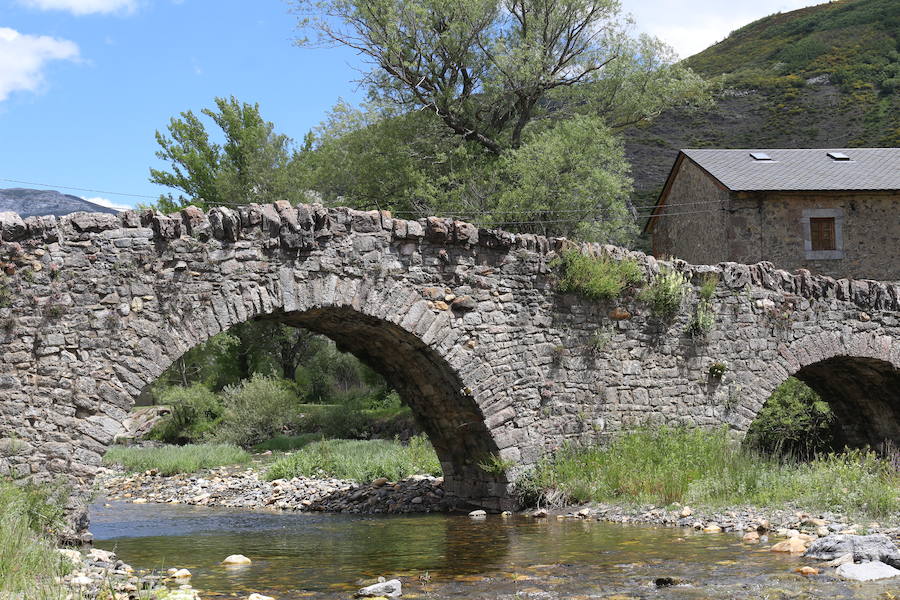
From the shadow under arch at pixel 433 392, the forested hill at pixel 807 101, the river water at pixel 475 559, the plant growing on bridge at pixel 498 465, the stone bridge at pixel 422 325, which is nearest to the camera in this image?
the river water at pixel 475 559

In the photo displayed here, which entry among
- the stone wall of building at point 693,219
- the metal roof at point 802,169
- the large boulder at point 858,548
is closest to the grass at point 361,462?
the large boulder at point 858,548

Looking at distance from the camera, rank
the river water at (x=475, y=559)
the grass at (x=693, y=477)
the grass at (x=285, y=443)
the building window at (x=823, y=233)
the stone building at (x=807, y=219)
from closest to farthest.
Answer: the river water at (x=475, y=559)
the grass at (x=693, y=477)
the grass at (x=285, y=443)
the stone building at (x=807, y=219)
the building window at (x=823, y=233)

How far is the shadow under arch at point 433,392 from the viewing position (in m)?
9.92

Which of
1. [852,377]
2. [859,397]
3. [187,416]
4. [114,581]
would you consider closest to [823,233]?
[859,397]

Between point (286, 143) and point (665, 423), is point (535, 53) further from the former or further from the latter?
point (665, 423)

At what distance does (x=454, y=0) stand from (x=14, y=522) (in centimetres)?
1863

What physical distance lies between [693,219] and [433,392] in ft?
51.6

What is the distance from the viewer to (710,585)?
588cm

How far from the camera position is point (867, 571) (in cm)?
598

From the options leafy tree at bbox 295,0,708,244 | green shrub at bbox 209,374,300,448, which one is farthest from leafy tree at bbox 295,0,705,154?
green shrub at bbox 209,374,300,448

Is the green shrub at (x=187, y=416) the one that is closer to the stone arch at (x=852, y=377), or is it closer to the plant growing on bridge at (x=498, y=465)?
the plant growing on bridge at (x=498, y=465)

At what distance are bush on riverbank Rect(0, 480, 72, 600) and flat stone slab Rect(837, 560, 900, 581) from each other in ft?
16.0

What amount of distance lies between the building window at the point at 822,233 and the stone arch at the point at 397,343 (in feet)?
49.1

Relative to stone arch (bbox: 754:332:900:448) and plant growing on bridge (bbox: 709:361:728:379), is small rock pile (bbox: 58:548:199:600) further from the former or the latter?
stone arch (bbox: 754:332:900:448)
